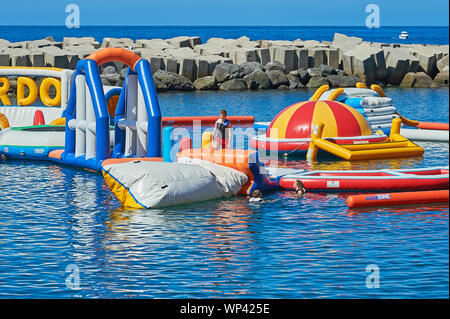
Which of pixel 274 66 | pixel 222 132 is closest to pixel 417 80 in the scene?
pixel 274 66

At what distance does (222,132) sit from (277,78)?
33.1 m

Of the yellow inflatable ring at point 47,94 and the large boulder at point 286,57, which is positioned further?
the large boulder at point 286,57

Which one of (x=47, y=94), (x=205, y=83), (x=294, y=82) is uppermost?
(x=294, y=82)

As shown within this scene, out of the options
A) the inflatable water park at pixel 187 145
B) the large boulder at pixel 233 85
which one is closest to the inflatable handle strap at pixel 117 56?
the inflatable water park at pixel 187 145

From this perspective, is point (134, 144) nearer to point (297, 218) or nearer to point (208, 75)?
point (297, 218)

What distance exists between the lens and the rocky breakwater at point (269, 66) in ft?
157

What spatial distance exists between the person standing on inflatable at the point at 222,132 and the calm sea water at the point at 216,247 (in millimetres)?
1938

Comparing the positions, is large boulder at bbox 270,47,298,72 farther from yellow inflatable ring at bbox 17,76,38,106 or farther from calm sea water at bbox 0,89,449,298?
calm sea water at bbox 0,89,449,298

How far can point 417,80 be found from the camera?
165 ft

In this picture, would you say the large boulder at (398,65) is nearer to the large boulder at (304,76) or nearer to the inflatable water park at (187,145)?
the large boulder at (304,76)

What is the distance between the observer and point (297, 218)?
1421cm

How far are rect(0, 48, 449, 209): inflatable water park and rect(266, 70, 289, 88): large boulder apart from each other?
73.5 feet

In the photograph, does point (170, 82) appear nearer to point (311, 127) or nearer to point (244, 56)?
point (244, 56)

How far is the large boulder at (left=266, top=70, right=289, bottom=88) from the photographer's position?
164 ft
